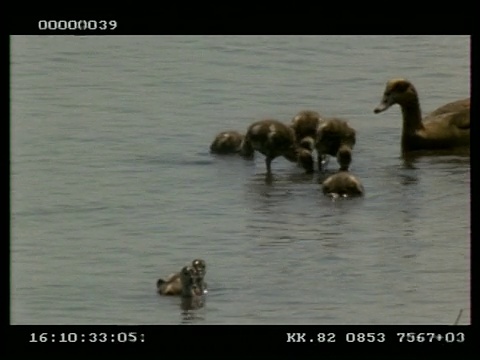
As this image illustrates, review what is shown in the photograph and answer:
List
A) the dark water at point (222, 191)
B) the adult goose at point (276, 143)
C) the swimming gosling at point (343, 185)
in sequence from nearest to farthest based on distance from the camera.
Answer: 1. the dark water at point (222, 191)
2. the swimming gosling at point (343, 185)
3. the adult goose at point (276, 143)

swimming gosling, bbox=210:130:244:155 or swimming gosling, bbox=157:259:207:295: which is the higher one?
swimming gosling, bbox=210:130:244:155

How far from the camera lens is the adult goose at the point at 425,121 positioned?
14594mm

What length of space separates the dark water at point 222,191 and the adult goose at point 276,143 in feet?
0.35

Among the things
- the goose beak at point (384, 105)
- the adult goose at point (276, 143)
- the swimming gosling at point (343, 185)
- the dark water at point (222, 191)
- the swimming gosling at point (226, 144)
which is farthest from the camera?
the goose beak at point (384, 105)

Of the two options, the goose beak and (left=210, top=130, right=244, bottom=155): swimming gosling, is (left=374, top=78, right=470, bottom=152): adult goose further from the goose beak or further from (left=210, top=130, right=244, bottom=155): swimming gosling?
(left=210, top=130, right=244, bottom=155): swimming gosling

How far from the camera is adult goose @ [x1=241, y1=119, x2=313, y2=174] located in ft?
45.5

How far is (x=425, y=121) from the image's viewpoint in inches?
593

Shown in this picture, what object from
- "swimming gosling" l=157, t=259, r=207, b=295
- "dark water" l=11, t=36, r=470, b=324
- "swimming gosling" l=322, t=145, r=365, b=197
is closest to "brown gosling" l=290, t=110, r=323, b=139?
"dark water" l=11, t=36, r=470, b=324

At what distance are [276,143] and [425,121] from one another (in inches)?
63.0

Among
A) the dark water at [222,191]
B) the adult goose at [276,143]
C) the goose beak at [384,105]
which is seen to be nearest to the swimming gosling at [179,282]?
the dark water at [222,191]

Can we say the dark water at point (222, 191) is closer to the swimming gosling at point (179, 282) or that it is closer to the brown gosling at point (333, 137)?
the swimming gosling at point (179, 282)

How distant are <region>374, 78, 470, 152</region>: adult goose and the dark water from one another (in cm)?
18

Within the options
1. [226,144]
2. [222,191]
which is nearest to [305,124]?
[226,144]

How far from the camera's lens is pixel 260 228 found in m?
12.2
